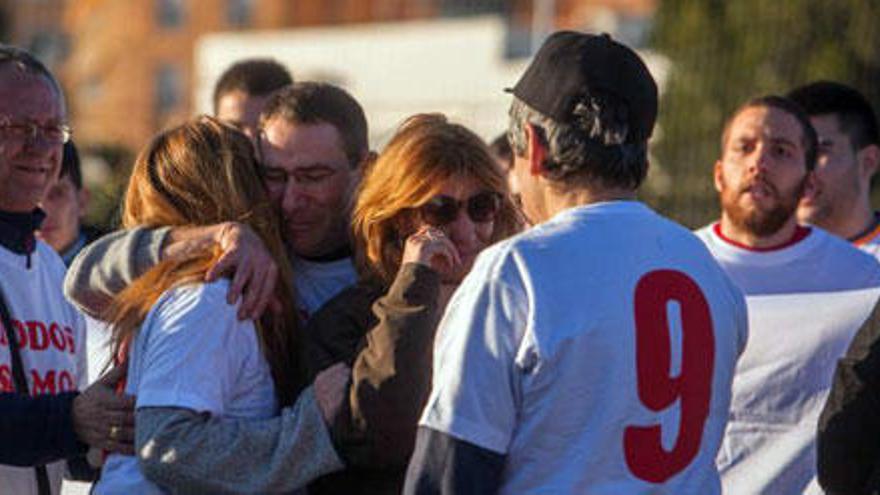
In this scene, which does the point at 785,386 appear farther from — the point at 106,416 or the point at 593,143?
the point at 106,416

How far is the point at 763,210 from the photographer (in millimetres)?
6566

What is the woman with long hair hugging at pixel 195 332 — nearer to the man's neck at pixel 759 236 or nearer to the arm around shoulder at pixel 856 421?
the arm around shoulder at pixel 856 421

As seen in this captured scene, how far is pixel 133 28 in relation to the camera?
57406 mm

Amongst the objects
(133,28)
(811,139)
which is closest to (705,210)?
(811,139)

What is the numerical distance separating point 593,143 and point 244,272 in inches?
35.5

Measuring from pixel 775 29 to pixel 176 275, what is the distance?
14802 millimetres

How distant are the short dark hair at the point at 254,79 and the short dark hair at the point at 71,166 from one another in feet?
1.97

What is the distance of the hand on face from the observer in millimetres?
4441

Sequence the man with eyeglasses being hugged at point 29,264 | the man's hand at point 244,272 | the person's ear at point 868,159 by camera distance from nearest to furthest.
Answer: the man's hand at point 244,272, the man with eyeglasses being hugged at point 29,264, the person's ear at point 868,159

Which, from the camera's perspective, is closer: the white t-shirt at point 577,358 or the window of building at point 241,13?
the white t-shirt at point 577,358

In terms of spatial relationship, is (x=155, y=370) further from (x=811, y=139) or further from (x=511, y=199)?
(x=811, y=139)

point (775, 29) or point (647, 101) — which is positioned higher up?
point (647, 101)

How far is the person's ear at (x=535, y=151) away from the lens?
13.9 feet

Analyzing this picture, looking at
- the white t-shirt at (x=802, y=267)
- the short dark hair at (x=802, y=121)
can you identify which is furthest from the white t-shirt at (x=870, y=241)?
the white t-shirt at (x=802, y=267)
